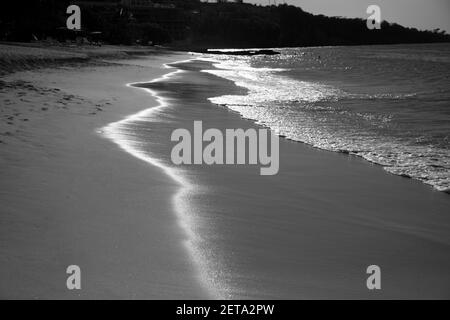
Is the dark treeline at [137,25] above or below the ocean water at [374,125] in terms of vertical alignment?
above

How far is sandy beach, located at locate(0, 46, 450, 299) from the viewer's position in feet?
10.6

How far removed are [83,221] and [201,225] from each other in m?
1.00

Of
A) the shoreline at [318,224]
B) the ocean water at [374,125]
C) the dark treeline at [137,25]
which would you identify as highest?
the dark treeline at [137,25]

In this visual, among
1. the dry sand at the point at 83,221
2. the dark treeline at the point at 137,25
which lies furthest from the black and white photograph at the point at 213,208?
the dark treeline at the point at 137,25

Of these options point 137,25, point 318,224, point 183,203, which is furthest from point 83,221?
point 137,25

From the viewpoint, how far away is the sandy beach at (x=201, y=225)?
3217 mm

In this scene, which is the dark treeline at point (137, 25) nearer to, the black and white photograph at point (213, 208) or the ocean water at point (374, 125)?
the ocean water at point (374, 125)

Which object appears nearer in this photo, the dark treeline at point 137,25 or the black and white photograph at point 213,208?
the black and white photograph at point 213,208

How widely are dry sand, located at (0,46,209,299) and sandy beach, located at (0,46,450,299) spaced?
1cm

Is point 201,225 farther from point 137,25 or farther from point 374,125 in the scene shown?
point 137,25

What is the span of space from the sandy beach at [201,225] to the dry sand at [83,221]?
0.01m
